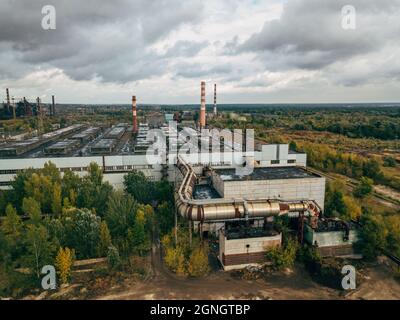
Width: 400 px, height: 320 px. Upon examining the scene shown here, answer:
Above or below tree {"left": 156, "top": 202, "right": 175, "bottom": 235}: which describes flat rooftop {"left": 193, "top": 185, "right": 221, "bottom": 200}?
above

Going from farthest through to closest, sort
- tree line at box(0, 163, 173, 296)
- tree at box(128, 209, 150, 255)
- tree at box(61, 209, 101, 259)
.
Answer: tree at box(128, 209, 150, 255)
tree at box(61, 209, 101, 259)
tree line at box(0, 163, 173, 296)

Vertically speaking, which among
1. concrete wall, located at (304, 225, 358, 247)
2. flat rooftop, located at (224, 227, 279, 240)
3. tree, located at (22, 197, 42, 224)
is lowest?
concrete wall, located at (304, 225, 358, 247)

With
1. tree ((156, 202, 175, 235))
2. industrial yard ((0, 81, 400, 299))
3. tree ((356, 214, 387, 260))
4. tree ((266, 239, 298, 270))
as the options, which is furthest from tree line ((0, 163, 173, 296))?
tree ((356, 214, 387, 260))

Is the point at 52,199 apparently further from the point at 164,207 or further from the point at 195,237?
the point at 195,237

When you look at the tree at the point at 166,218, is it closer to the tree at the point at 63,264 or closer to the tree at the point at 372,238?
the tree at the point at 63,264

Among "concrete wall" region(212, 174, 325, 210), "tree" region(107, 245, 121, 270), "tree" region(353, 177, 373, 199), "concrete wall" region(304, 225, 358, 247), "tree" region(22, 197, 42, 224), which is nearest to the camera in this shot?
"tree" region(107, 245, 121, 270)

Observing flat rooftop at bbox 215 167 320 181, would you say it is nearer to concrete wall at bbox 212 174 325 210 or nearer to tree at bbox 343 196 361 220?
concrete wall at bbox 212 174 325 210

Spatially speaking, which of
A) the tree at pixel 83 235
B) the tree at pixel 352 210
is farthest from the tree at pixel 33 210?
the tree at pixel 352 210
